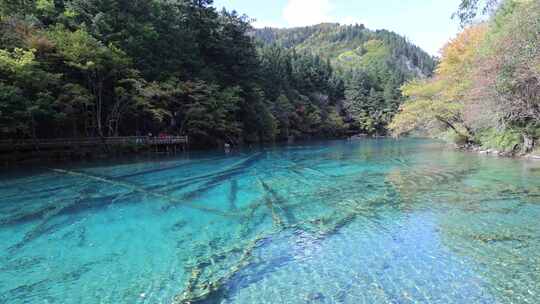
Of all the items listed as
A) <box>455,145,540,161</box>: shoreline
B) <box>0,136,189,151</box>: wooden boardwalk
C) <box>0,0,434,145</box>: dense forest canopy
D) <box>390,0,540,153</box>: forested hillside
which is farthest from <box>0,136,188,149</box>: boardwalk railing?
<box>455,145,540,161</box>: shoreline

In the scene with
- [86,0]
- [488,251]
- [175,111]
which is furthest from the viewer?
A: [175,111]

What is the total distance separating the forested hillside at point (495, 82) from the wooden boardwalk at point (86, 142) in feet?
A: 77.4

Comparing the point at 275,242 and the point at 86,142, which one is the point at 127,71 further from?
the point at 275,242

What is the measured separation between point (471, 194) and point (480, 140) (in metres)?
20.2

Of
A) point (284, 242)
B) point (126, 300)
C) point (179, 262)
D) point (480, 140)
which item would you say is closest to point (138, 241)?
point (179, 262)

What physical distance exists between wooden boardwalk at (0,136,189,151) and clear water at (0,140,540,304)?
895 centimetres

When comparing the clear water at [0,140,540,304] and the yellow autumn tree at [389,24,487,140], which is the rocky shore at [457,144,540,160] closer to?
the yellow autumn tree at [389,24,487,140]

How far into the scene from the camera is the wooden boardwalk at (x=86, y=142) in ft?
69.0

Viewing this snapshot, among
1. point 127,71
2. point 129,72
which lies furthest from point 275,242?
point 129,72

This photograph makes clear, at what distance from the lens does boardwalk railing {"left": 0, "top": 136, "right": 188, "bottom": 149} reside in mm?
21055

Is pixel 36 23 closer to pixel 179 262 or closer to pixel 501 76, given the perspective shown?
pixel 179 262

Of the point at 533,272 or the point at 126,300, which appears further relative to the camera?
the point at 533,272

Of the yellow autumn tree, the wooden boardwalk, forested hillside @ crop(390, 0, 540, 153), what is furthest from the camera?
the yellow autumn tree

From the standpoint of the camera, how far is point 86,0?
89.2ft
